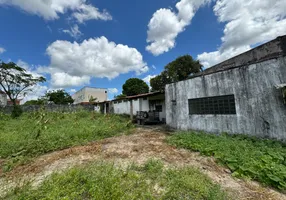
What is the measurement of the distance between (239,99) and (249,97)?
1.21 feet

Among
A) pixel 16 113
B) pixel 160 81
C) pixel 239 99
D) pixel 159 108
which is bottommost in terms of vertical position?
pixel 159 108

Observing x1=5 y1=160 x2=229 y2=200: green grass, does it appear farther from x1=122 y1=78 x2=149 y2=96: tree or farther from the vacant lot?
x1=122 y1=78 x2=149 y2=96: tree

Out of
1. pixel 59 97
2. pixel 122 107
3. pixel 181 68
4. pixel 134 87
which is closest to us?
pixel 122 107

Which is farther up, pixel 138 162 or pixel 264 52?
pixel 264 52

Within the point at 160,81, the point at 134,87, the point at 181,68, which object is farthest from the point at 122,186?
the point at 134,87

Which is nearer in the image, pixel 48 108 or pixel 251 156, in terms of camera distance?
pixel 251 156

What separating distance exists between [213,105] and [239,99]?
1180 mm

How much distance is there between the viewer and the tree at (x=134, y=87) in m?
31.2

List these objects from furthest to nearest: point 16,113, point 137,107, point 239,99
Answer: point 16,113 → point 137,107 → point 239,99

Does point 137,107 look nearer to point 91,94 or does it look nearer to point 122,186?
point 122,186

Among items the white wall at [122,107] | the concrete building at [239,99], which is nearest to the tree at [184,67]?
the white wall at [122,107]

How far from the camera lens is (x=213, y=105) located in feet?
23.2

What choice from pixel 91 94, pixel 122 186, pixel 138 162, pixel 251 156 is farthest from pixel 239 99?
pixel 91 94

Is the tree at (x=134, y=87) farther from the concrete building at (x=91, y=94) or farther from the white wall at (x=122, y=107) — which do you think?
the white wall at (x=122, y=107)
